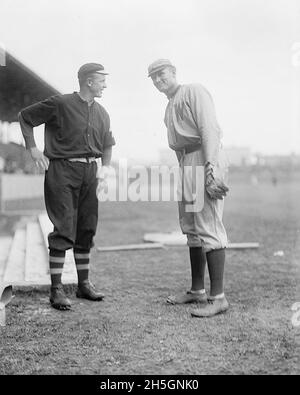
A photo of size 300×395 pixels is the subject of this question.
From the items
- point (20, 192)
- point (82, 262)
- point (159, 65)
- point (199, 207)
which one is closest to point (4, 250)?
point (82, 262)

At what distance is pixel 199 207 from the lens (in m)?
3.82

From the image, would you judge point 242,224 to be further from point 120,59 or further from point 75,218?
point 75,218

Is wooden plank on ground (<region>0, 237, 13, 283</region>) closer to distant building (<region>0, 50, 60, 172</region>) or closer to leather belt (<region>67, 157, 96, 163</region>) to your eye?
distant building (<region>0, 50, 60, 172</region>)

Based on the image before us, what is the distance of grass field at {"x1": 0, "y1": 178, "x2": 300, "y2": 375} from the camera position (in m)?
2.62

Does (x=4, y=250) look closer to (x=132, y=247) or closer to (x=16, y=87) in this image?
(x=132, y=247)

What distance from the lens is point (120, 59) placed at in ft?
17.5

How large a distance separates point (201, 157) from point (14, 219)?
7.61 metres

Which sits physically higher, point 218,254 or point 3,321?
point 218,254

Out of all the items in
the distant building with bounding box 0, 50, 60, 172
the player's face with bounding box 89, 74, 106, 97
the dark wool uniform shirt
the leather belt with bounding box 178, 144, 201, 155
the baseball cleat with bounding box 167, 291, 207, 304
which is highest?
the distant building with bounding box 0, 50, 60, 172

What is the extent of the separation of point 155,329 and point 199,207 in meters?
0.99

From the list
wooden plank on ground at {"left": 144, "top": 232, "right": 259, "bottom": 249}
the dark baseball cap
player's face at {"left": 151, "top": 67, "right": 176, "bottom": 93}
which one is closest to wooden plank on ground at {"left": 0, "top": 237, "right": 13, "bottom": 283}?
wooden plank on ground at {"left": 144, "top": 232, "right": 259, "bottom": 249}

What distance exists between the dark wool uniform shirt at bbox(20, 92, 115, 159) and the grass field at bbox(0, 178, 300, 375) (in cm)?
121
